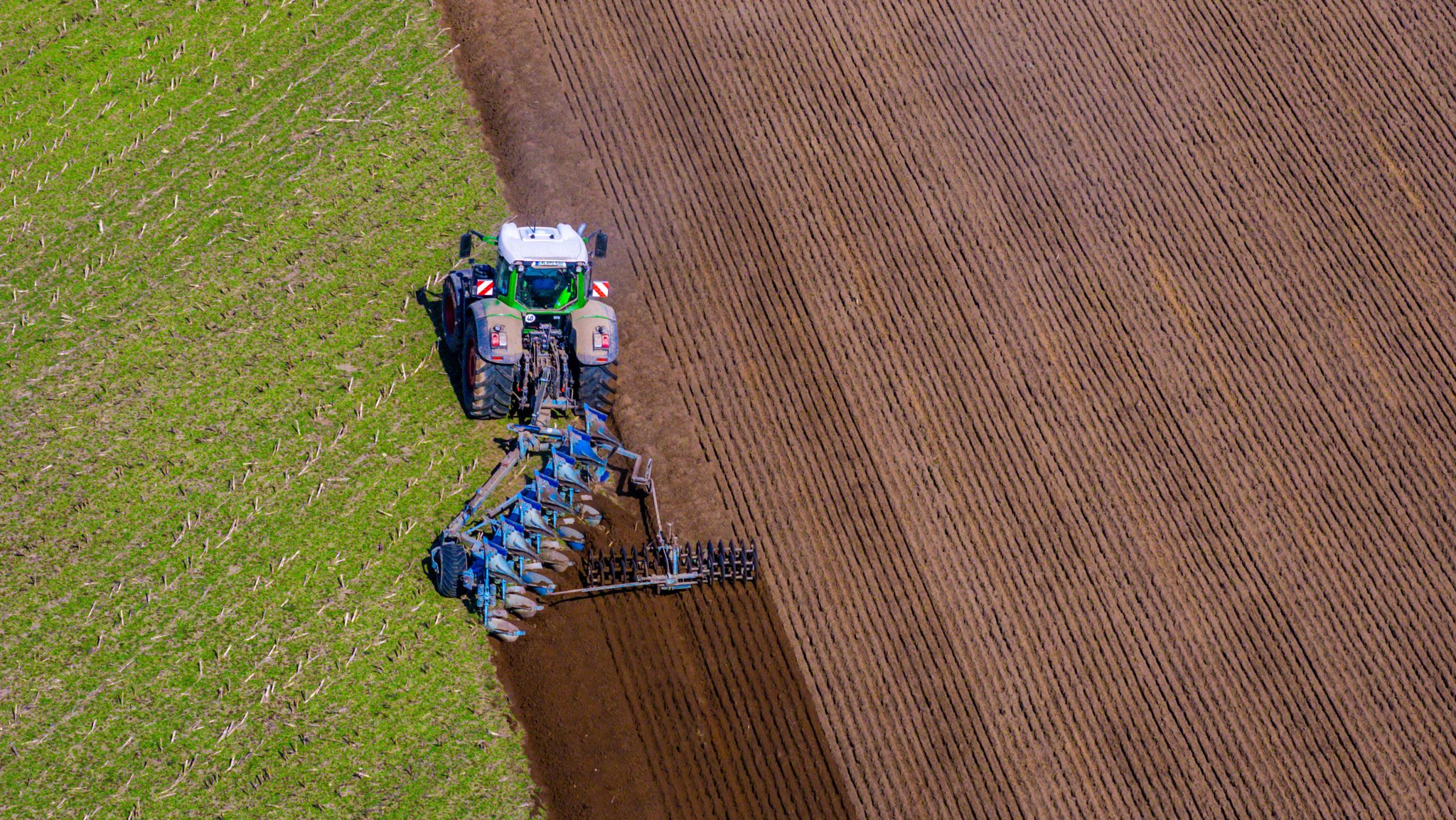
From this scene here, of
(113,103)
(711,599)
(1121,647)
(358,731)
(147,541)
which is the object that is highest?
(113,103)

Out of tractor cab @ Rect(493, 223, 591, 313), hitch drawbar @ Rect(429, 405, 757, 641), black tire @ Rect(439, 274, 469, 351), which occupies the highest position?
tractor cab @ Rect(493, 223, 591, 313)

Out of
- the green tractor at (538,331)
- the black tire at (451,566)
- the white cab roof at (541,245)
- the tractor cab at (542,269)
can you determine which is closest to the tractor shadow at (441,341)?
the green tractor at (538,331)

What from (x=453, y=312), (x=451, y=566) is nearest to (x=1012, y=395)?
(x=453, y=312)

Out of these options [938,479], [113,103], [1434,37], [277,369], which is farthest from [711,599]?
[1434,37]

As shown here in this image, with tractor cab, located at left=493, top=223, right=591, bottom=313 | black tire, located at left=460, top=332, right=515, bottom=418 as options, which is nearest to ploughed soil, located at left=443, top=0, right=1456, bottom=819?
black tire, located at left=460, top=332, right=515, bottom=418

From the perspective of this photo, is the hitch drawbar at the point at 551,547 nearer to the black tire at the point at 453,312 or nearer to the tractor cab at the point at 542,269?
the tractor cab at the point at 542,269

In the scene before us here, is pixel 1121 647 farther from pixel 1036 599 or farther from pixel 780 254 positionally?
pixel 780 254

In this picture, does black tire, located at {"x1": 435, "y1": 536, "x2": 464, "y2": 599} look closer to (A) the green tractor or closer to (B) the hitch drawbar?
(B) the hitch drawbar
